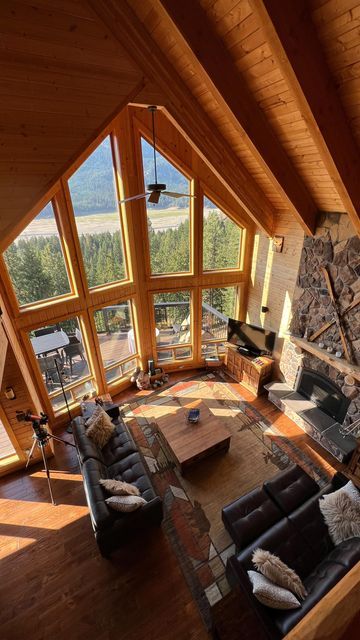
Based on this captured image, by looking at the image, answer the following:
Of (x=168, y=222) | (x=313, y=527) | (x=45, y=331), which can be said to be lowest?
(x=313, y=527)

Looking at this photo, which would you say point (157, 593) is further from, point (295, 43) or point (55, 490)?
point (295, 43)

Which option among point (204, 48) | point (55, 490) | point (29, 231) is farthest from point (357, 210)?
point (55, 490)

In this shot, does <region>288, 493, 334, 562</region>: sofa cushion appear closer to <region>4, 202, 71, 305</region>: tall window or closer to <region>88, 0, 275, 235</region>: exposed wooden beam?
<region>88, 0, 275, 235</region>: exposed wooden beam

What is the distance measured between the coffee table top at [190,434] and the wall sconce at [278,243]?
3.59m

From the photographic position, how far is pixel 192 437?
15.5ft

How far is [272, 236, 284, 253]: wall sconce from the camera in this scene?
18.7 feet

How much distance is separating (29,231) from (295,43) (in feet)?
13.9

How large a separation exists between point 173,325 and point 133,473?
11.6 feet

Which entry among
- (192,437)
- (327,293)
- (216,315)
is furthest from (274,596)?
(216,315)

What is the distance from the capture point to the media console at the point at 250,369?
6.23 metres

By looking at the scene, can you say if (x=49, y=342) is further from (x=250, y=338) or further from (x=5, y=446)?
(x=250, y=338)

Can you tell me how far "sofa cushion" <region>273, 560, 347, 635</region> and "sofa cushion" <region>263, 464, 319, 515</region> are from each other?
0.65 m

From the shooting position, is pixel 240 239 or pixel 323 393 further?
pixel 240 239

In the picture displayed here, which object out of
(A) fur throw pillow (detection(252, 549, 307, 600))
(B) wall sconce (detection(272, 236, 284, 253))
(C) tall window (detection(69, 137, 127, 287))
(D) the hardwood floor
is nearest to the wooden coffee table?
(D) the hardwood floor
